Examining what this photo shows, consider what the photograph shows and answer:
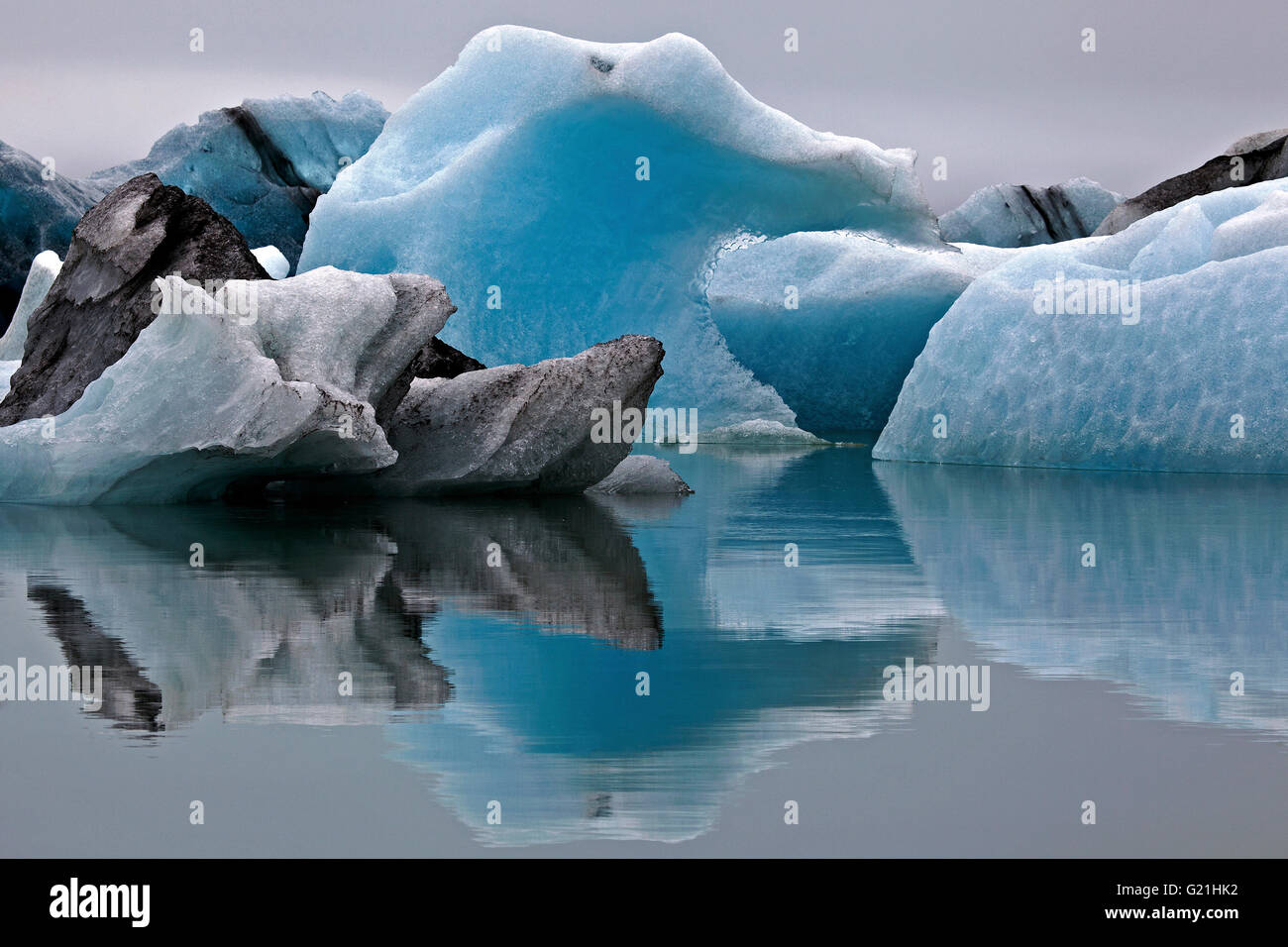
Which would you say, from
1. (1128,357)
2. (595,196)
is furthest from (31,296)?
(1128,357)

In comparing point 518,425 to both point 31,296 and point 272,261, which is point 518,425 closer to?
point 31,296

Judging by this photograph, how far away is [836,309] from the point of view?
14461 mm

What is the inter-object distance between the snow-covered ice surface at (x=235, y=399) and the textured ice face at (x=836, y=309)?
7.68 metres

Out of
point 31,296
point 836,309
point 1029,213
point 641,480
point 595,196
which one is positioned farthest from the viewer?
point 1029,213

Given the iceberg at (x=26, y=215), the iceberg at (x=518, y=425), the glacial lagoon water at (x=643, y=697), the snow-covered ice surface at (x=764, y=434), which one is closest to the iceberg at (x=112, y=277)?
Result: the iceberg at (x=518, y=425)

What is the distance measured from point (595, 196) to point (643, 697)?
13.2m

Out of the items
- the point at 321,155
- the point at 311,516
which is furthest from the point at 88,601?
the point at 321,155

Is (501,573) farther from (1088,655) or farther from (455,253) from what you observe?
(455,253)

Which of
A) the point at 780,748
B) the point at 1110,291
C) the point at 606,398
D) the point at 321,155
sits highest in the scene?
the point at 321,155

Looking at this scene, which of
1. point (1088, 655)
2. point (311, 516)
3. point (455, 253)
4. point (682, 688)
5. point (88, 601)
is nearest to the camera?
point (682, 688)

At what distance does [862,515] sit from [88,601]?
3.37 metres

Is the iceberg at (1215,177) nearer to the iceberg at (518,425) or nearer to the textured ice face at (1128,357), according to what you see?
the textured ice face at (1128,357)

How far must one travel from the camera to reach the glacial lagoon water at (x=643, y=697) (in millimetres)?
1983

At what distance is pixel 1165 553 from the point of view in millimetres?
4824
